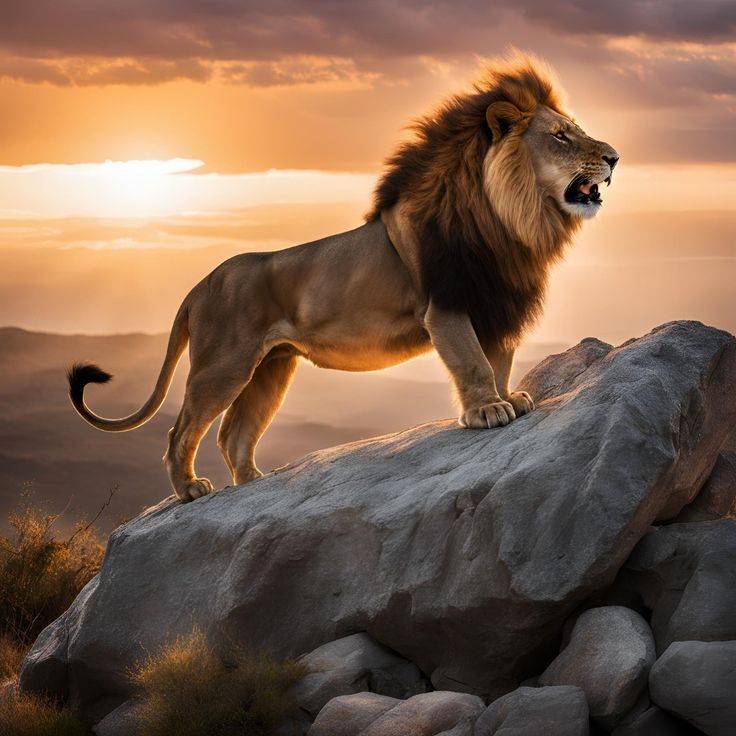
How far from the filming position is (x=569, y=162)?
664 cm

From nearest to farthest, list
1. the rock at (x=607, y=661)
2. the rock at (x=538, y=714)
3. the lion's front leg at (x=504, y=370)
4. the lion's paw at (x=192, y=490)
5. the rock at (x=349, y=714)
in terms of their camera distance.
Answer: the rock at (x=538, y=714), the rock at (x=607, y=661), the rock at (x=349, y=714), the lion's front leg at (x=504, y=370), the lion's paw at (x=192, y=490)

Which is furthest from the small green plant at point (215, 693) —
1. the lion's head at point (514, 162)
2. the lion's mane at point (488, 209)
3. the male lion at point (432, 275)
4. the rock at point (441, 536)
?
the lion's head at point (514, 162)

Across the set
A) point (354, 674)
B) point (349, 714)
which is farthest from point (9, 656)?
point (349, 714)

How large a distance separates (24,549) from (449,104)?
20.9 feet

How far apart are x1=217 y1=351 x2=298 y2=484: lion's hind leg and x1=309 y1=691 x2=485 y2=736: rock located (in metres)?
2.72

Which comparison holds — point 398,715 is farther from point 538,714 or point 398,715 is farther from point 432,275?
point 432,275

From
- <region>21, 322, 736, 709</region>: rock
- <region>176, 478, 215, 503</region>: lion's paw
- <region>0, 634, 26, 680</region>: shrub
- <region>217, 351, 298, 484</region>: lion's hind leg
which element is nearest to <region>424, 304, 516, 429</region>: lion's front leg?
<region>21, 322, 736, 709</region>: rock

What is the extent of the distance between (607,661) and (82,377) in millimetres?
4349

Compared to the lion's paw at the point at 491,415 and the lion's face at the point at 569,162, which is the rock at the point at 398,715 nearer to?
the lion's paw at the point at 491,415

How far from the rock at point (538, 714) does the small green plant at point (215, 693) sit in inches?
49.9

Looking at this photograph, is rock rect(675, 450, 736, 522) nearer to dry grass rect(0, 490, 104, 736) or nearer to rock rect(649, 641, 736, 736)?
rock rect(649, 641, 736, 736)

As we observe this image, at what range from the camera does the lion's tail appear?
7.97 m

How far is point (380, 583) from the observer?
616cm

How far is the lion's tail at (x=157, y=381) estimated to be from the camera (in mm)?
7969
